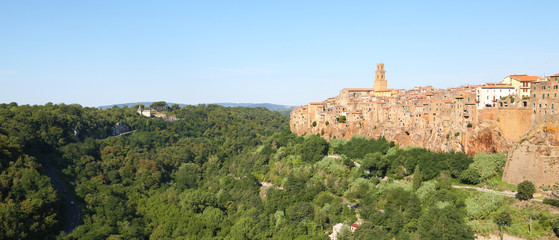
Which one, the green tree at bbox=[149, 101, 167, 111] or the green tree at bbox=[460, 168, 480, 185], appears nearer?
the green tree at bbox=[460, 168, 480, 185]

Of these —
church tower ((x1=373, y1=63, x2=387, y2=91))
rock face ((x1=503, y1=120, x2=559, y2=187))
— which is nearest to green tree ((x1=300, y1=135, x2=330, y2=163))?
church tower ((x1=373, y1=63, x2=387, y2=91))

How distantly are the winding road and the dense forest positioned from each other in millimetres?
608

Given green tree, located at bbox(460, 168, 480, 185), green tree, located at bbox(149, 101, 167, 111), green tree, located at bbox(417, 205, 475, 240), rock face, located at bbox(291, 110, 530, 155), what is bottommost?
green tree, located at bbox(417, 205, 475, 240)

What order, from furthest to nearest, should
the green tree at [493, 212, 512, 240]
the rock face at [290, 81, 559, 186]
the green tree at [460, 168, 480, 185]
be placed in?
1. the green tree at [460, 168, 480, 185]
2. the rock face at [290, 81, 559, 186]
3. the green tree at [493, 212, 512, 240]

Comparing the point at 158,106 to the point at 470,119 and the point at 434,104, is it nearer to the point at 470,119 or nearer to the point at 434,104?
the point at 434,104

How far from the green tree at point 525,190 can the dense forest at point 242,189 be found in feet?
2.34

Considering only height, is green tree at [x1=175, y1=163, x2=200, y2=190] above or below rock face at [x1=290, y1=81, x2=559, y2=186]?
below

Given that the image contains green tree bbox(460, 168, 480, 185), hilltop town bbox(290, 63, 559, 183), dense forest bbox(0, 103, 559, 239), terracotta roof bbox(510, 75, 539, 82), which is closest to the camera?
hilltop town bbox(290, 63, 559, 183)

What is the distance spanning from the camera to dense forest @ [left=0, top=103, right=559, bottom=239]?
119 ft

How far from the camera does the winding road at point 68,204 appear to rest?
42.0m

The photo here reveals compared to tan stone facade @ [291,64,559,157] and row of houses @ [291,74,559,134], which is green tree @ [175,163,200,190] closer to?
row of houses @ [291,74,559,134]

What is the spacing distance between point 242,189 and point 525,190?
32463mm

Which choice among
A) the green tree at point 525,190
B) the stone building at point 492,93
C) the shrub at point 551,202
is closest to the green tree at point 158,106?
the stone building at point 492,93

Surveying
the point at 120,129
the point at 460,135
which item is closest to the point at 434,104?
the point at 460,135
